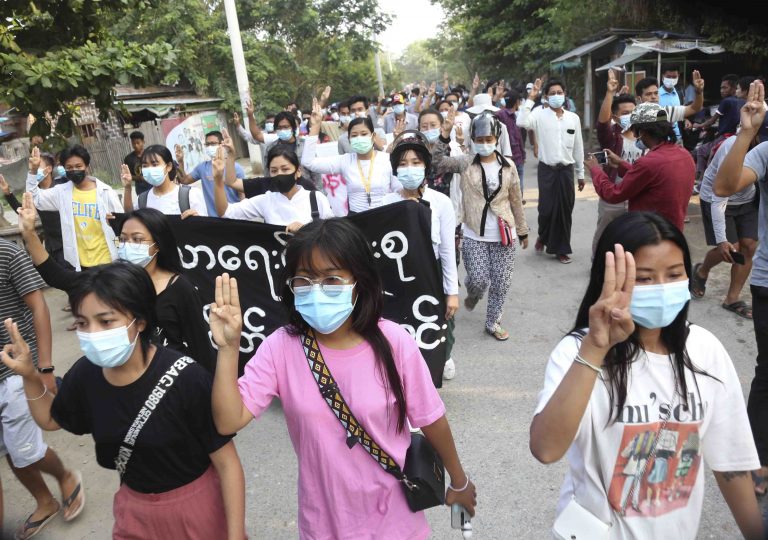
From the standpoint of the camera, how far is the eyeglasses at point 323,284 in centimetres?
187

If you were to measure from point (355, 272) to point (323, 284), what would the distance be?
112mm

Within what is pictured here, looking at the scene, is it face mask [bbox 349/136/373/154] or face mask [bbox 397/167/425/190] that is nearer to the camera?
face mask [bbox 397/167/425/190]

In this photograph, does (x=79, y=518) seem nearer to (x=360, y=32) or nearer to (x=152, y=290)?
(x=152, y=290)

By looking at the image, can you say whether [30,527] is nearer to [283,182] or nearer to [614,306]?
[283,182]

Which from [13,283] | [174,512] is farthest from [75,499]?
[174,512]

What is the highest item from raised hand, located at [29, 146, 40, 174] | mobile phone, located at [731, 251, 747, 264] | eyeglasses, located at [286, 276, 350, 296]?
raised hand, located at [29, 146, 40, 174]

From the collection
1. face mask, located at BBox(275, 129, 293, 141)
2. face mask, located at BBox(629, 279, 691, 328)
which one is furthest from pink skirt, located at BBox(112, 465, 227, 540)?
face mask, located at BBox(275, 129, 293, 141)

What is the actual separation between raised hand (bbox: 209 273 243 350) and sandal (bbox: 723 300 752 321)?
15.5 feet

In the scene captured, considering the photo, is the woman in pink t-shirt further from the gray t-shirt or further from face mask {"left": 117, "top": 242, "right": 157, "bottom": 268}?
the gray t-shirt

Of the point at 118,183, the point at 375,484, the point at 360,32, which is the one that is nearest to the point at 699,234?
the point at 375,484

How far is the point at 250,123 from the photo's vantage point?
6.46 meters

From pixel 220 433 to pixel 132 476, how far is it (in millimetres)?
374

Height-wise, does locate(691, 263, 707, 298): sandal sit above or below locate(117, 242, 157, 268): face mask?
below

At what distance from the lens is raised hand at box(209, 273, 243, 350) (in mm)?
1730
